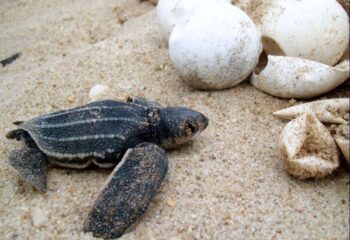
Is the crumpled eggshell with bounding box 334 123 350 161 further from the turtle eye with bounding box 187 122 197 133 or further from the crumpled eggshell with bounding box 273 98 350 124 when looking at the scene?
the turtle eye with bounding box 187 122 197 133

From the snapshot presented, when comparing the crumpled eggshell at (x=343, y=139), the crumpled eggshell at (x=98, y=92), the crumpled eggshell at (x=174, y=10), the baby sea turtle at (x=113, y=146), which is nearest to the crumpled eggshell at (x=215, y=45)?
the crumpled eggshell at (x=174, y=10)

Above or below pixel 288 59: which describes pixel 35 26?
below

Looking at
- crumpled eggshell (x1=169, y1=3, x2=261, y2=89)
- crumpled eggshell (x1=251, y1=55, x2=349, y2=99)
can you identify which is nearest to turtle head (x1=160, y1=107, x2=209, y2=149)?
crumpled eggshell (x1=169, y1=3, x2=261, y2=89)

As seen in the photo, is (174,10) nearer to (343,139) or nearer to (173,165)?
(173,165)

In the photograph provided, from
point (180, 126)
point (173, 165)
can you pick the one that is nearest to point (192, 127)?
point (180, 126)

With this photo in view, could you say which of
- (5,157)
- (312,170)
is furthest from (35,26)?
(312,170)

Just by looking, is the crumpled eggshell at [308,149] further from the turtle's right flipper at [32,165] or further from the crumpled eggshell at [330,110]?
the turtle's right flipper at [32,165]

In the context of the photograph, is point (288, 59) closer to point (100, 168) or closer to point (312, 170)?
point (312, 170)
